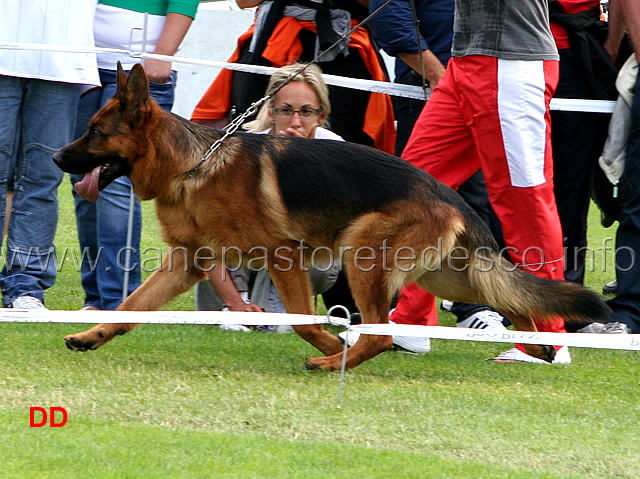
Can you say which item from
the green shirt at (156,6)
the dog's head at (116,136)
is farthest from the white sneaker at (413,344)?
the green shirt at (156,6)

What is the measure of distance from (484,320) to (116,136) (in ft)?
7.96

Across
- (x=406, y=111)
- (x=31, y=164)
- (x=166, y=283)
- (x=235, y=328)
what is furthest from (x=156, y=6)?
(x=235, y=328)

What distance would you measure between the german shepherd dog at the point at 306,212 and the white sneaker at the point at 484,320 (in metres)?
1.04

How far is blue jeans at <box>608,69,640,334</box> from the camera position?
5.41 m

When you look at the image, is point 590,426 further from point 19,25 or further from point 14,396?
point 19,25

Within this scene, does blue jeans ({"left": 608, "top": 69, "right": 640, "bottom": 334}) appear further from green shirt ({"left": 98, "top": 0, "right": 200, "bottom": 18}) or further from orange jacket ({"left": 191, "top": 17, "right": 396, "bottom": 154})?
green shirt ({"left": 98, "top": 0, "right": 200, "bottom": 18})

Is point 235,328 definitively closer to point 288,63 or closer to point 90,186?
point 90,186

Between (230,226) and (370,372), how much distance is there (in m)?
0.92

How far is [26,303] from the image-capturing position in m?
5.04

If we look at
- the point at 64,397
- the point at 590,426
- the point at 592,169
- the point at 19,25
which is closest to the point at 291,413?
the point at 64,397

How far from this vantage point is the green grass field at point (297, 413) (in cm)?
285

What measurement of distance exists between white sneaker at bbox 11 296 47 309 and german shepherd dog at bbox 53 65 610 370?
34.8 inches

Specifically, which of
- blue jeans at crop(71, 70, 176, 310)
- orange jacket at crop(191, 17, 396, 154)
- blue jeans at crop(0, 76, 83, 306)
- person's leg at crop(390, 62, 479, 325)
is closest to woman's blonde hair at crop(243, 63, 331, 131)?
orange jacket at crop(191, 17, 396, 154)

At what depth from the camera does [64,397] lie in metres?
3.47
